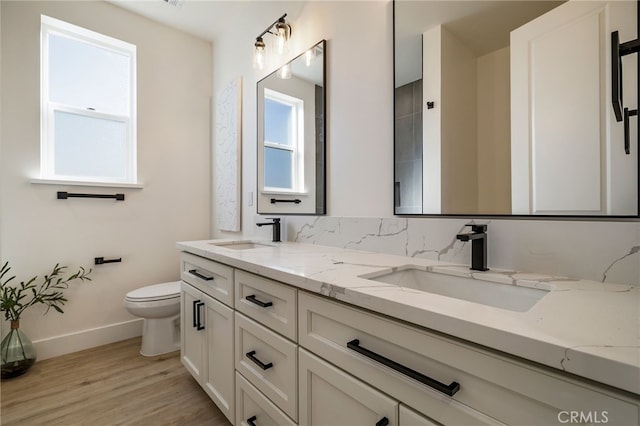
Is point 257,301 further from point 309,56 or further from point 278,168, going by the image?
point 309,56

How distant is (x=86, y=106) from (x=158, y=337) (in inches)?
75.6

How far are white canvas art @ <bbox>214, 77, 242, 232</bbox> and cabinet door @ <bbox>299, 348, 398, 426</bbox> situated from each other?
1.72 metres

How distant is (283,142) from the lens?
201 centimetres

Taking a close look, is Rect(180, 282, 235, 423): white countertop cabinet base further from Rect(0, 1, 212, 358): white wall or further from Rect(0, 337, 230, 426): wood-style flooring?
Rect(0, 1, 212, 358): white wall

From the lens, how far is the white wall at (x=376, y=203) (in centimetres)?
82

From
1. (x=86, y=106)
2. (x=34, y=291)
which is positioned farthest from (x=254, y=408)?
(x=86, y=106)

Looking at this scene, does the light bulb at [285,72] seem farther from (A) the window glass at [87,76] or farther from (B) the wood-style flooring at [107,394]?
(B) the wood-style flooring at [107,394]

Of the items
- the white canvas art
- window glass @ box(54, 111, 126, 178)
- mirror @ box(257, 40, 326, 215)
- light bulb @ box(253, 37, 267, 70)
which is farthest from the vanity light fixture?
window glass @ box(54, 111, 126, 178)

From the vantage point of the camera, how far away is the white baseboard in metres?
2.08

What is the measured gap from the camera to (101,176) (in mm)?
2383

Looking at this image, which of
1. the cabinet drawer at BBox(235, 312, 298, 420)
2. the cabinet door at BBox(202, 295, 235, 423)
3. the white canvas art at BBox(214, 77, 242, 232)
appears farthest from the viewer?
the white canvas art at BBox(214, 77, 242, 232)

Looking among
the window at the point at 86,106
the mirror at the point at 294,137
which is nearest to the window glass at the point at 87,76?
the window at the point at 86,106

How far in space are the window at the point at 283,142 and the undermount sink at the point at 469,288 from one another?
1007 millimetres

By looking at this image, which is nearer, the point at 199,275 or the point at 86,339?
the point at 199,275
